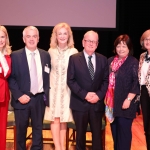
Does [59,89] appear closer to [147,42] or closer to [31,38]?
[31,38]

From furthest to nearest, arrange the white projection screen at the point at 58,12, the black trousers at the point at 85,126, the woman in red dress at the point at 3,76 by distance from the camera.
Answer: the white projection screen at the point at 58,12, the black trousers at the point at 85,126, the woman in red dress at the point at 3,76

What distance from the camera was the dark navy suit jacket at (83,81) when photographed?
127 inches

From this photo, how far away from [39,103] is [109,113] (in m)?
0.75

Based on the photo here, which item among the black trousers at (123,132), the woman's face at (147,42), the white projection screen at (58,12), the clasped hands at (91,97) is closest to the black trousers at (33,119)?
the clasped hands at (91,97)

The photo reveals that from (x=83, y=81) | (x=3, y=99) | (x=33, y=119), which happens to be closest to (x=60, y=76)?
(x=83, y=81)

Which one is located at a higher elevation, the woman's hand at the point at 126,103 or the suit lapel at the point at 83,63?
the suit lapel at the point at 83,63

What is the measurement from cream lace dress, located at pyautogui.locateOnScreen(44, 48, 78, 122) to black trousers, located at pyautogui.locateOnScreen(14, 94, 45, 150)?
0.18m

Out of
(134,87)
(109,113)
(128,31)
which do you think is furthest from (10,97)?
(128,31)

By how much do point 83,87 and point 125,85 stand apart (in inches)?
17.1

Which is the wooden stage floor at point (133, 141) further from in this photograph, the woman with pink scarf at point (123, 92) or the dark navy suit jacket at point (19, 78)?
the dark navy suit jacket at point (19, 78)

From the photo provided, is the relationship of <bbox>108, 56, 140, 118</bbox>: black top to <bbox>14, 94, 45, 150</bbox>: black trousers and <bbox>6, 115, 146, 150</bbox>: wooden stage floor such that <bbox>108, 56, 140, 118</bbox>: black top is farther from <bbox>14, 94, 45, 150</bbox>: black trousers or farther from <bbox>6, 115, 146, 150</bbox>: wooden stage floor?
<bbox>6, 115, 146, 150</bbox>: wooden stage floor

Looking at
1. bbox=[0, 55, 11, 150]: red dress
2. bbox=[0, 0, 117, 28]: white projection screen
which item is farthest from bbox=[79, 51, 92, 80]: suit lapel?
bbox=[0, 0, 117, 28]: white projection screen

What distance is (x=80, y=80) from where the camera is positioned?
3.26 metres

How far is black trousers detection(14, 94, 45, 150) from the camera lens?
3229 mm
